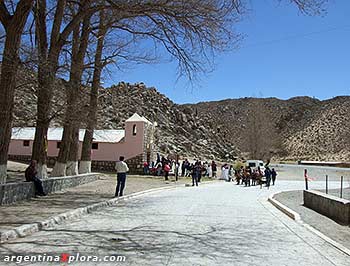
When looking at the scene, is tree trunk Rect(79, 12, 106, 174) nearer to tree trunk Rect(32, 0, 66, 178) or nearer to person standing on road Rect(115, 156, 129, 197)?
tree trunk Rect(32, 0, 66, 178)

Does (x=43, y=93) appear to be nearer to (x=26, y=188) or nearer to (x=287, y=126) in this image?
(x=26, y=188)

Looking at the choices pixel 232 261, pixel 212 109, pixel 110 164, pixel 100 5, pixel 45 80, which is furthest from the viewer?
pixel 212 109

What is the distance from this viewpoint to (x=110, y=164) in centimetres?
3972

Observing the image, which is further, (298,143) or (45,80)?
(298,143)

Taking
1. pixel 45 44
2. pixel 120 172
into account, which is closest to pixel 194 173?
pixel 120 172

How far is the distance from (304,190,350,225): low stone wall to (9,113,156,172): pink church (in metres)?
22.6

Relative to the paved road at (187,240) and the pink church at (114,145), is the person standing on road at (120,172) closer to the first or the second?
the paved road at (187,240)

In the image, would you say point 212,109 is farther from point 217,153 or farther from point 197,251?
point 197,251

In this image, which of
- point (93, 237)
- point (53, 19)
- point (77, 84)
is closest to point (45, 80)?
point (77, 84)

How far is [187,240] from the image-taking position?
884 cm

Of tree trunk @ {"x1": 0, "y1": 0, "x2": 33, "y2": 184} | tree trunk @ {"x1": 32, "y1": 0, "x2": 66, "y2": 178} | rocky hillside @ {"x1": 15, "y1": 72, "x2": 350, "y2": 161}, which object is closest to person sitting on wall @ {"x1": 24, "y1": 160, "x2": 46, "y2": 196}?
tree trunk @ {"x1": 0, "y1": 0, "x2": 33, "y2": 184}

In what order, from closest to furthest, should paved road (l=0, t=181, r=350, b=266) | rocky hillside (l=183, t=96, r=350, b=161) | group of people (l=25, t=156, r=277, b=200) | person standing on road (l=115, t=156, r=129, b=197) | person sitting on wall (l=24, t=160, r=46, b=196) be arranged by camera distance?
paved road (l=0, t=181, r=350, b=266), person sitting on wall (l=24, t=160, r=46, b=196), group of people (l=25, t=156, r=277, b=200), person standing on road (l=115, t=156, r=129, b=197), rocky hillside (l=183, t=96, r=350, b=161)

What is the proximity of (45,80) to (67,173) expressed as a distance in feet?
31.0

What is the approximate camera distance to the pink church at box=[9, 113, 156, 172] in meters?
38.9
